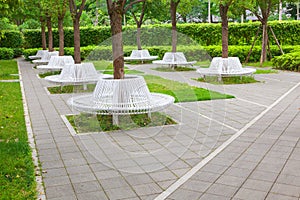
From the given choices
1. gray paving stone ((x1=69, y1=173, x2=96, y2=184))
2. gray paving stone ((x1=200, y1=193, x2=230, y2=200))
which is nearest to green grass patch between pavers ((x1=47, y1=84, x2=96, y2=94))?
gray paving stone ((x1=69, y1=173, x2=96, y2=184))

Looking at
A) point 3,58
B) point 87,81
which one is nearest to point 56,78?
point 87,81

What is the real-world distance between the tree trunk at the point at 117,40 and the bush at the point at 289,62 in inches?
420

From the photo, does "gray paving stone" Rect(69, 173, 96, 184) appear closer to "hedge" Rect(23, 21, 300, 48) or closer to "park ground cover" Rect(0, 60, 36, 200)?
"park ground cover" Rect(0, 60, 36, 200)

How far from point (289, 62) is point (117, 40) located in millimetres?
11099

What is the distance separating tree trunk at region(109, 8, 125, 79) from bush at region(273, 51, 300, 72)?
10677 mm

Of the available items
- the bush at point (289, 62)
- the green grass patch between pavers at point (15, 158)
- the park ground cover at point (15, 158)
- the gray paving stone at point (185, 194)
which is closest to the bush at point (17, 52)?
the bush at point (289, 62)

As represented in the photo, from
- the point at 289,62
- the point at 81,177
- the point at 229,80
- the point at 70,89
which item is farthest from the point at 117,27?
the point at 289,62

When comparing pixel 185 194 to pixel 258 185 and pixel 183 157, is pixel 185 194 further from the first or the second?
pixel 183 157

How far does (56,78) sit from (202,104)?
4596 mm

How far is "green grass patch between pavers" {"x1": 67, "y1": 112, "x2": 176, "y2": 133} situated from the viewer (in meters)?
7.11

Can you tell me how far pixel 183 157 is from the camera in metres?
5.54

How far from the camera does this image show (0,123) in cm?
750

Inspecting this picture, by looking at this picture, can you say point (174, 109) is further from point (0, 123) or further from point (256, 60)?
point (256, 60)

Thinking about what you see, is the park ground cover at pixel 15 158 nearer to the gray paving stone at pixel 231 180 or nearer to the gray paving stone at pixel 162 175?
the gray paving stone at pixel 162 175
